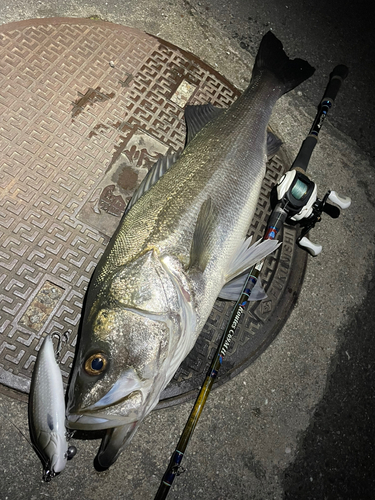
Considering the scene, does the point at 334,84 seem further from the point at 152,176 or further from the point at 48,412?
the point at 48,412

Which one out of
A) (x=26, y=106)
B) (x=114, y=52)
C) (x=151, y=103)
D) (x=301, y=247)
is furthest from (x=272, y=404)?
(x=114, y=52)

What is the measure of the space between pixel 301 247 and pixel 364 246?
0.84 metres

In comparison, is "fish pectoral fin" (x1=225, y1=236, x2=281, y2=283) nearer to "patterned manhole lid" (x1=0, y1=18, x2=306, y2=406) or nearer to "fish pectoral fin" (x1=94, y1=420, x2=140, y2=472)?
"patterned manhole lid" (x1=0, y1=18, x2=306, y2=406)

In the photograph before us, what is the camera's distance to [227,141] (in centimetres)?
300

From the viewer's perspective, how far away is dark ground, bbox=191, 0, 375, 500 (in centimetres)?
321

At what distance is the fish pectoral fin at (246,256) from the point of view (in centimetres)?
280

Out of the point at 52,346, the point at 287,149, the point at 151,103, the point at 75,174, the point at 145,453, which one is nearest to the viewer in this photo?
the point at 52,346

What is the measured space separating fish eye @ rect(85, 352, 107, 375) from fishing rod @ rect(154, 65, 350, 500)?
0.97 meters

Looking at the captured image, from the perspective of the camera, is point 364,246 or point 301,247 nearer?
point 301,247

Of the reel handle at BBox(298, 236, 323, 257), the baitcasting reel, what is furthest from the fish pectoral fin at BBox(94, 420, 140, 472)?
the reel handle at BBox(298, 236, 323, 257)

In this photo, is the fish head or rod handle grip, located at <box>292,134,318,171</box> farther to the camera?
rod handle grip, located at <box>292,134,318,171</box>

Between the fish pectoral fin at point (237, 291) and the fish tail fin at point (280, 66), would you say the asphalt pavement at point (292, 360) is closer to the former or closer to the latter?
the fish tail fin at point (280, 66)

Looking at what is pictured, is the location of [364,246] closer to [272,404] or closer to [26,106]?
[272,404]

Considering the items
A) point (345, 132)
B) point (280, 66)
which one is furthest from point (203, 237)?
point (345, 132)
